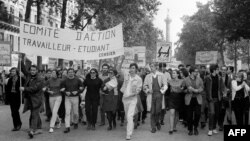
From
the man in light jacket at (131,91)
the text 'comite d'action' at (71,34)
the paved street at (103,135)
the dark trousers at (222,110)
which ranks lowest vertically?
the paved street at (103,135)

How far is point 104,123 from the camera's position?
11.5 metres

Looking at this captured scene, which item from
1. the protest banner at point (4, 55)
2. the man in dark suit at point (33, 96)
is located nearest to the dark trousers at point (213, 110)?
the man in dark suit at point (33, 96)

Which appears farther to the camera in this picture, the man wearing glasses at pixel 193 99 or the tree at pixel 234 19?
the tree at pixel 234 19

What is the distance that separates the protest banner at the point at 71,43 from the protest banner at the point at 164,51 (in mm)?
5768

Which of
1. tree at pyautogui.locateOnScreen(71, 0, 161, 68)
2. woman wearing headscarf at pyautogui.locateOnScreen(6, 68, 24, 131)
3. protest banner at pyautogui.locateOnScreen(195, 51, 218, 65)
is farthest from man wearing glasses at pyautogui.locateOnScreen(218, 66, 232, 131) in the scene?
tree at pyautogui.locateOnScreen(71, 0, 161, 68)

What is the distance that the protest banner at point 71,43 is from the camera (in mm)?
10336

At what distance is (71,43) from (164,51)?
675 centimetres

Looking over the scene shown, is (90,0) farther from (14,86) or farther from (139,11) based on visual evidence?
(14,86)

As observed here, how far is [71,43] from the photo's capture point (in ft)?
35.2

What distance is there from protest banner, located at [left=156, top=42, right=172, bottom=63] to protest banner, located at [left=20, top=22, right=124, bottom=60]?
5768 millimetres

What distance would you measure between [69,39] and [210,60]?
981 cm

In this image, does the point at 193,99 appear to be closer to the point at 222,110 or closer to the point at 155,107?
the point at 155,107

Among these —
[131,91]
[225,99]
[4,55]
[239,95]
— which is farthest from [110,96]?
[4,55]

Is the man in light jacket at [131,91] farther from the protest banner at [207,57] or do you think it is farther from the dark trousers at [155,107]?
the protest banner at [207,57]
